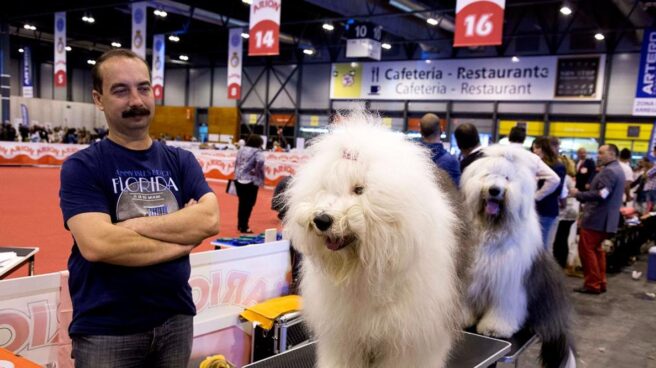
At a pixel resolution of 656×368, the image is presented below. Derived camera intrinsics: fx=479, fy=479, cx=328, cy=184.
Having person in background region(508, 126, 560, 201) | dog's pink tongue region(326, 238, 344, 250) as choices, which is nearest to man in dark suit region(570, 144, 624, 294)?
person in background region(508, 126, 560, 201)

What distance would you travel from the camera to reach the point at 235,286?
333 cm

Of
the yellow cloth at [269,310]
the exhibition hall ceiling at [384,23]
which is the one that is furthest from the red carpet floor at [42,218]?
the exhibition hall ceiling at [384,23]

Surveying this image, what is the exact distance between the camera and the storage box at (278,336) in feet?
10.1

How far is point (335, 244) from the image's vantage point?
5.22 feet

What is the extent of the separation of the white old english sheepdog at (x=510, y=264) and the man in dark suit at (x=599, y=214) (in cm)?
320

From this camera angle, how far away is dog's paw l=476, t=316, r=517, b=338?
288cm

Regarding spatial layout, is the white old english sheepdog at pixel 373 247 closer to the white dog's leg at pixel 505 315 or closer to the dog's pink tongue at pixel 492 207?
the dog's pink tongue at pixel 492 207

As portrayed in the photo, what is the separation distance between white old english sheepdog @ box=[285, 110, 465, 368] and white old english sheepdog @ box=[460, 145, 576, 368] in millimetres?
864

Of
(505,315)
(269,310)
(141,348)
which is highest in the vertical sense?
(141,348)

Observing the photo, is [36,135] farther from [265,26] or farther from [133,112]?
[133,112]

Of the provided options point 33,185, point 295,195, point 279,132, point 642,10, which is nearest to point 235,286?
point 295,195

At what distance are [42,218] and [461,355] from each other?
736 centimetres

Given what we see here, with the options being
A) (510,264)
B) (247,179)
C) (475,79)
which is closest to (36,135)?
(247,179)

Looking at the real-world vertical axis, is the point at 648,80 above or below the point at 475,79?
below
